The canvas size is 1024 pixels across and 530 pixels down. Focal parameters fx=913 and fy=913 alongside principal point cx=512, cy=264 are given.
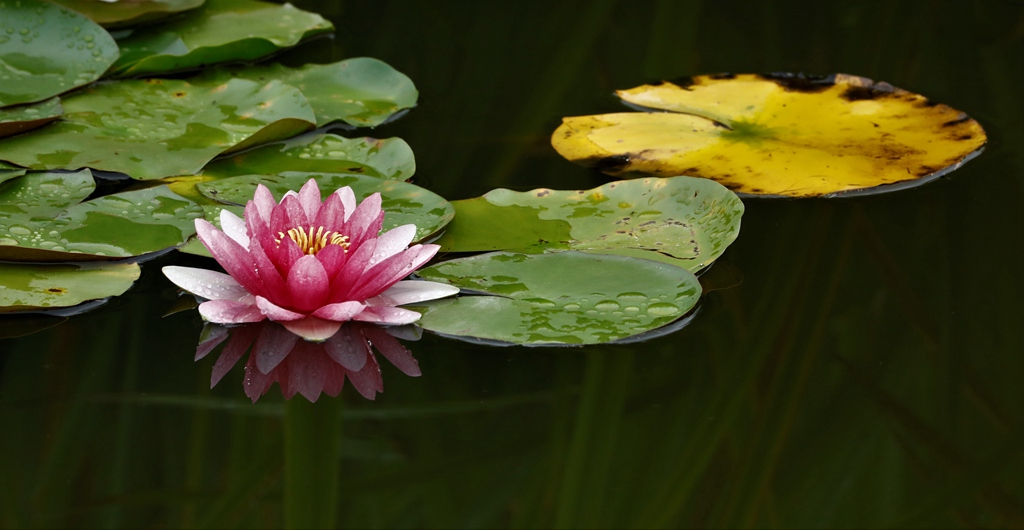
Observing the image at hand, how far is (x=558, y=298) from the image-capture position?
137cm

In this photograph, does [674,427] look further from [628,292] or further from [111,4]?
[111,4]

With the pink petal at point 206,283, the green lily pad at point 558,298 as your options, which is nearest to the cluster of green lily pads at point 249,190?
the green lily pad at point 558,298

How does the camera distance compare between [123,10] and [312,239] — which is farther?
[123,10]

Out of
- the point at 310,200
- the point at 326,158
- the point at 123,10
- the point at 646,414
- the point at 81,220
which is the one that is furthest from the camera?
the point at 123,10

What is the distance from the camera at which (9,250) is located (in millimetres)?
1391

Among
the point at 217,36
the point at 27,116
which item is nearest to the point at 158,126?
the point at 27,116

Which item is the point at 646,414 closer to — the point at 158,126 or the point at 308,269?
the point at 308,269

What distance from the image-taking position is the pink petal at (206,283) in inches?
53.2

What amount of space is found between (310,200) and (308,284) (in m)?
0.19

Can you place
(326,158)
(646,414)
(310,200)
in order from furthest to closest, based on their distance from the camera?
(326,158) < (310,200) < (646,414)

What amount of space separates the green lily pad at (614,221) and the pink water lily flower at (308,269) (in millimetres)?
184

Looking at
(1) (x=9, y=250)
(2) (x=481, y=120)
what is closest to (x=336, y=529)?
(1) (x=9, y=250)

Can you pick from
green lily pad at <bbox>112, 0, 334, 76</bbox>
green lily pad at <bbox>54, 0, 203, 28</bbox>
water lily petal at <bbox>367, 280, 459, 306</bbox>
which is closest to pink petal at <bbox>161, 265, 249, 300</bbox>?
water lily petal at <bbox>367, 280, 459, 306</bbox>

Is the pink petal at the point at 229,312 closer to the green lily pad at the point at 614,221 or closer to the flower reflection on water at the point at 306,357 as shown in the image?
the flower reflection on water at the point at 306,357
